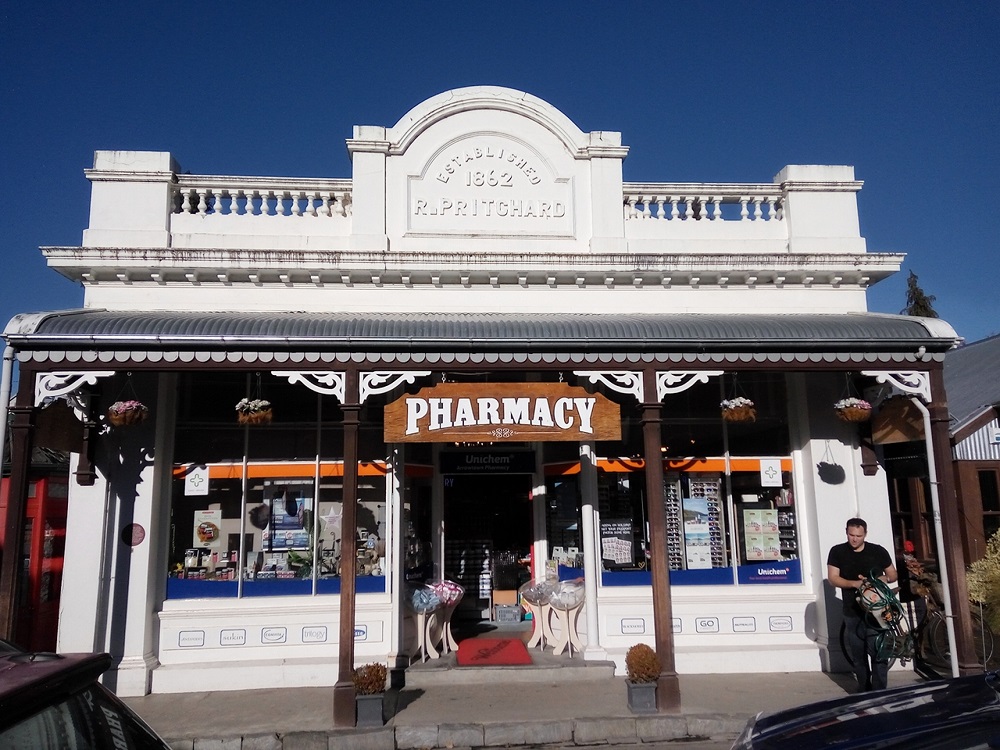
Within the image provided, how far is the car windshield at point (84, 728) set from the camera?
2.24 metres

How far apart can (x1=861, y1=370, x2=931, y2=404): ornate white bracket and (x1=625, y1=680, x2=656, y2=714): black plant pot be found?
13.7 ft

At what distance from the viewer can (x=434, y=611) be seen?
9.21 metres

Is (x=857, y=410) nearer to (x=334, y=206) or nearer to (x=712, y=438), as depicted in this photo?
(x=712, y=438)

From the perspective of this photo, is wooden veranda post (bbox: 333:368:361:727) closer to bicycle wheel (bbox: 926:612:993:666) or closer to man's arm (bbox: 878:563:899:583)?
man's arm (bbox: 878:563:899:583)

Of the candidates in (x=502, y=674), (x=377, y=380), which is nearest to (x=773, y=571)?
(x=502, y=674)

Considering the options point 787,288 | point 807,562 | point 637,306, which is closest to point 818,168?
point 787,288

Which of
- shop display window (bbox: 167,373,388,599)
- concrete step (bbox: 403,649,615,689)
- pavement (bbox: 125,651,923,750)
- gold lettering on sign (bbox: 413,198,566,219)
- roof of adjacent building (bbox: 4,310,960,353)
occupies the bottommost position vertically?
pavement (bbox: 125,651,923,750)

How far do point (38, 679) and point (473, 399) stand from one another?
575 cm

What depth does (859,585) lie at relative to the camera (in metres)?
6.98

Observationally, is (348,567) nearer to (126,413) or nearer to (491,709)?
(491,709)

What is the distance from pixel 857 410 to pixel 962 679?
15.4 ft

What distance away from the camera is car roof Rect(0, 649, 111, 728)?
213 cm

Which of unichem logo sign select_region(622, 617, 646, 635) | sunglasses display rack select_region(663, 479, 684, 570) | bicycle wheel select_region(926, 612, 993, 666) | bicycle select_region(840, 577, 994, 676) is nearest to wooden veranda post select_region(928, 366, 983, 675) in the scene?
bicycle select_region(840, 577, 994, 676)

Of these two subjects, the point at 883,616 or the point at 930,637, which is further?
the point at 930,637
